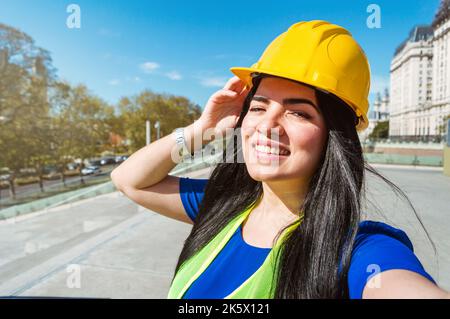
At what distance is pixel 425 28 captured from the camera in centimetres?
8306

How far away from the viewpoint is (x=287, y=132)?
1017mm

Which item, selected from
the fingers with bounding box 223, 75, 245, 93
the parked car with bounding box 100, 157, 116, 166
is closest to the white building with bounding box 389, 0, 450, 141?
the parked car with bounding box 100, 157, 116, 166

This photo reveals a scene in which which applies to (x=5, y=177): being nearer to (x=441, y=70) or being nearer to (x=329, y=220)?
(x=329, y=220)

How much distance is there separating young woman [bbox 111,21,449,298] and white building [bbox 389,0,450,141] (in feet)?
227

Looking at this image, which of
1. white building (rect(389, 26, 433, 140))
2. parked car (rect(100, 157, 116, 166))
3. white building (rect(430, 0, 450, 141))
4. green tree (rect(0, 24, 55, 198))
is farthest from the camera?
white building (rect(389, 26, 433, 140))

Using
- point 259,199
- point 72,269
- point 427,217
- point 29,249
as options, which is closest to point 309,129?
point 259,199

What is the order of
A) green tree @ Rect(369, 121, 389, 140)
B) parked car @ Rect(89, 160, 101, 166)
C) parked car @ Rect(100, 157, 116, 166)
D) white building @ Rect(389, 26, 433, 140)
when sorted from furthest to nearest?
green tree @ Rect(369, 121, 389, 140) < white building @ Rect(389, 26, 433, 140) < parked car @ Rect(100, 157, 116, 166) < parked car @ Rect(89, 160, 101, 166)

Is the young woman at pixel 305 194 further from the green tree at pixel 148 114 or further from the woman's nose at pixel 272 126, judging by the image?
the green tree at pixel 148 114

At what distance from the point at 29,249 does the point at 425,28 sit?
101 m

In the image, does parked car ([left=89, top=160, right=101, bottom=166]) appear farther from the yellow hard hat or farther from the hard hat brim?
the yellow hard hat

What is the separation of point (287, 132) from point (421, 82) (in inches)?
3812

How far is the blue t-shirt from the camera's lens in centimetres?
82

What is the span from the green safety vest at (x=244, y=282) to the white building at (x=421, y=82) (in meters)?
69.1
